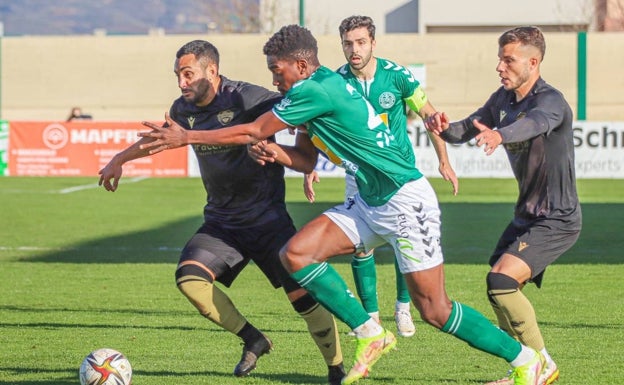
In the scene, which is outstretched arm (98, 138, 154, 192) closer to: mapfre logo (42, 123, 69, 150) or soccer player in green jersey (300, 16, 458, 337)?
soccer player in green jersey (300, 16, 458, 337)

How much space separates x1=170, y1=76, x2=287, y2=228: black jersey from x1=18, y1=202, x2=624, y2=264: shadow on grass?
21.9ft

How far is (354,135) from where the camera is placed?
6.57 m

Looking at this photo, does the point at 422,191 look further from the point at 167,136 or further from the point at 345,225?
the point at 167,136

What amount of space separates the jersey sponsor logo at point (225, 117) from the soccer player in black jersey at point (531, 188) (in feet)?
4.60

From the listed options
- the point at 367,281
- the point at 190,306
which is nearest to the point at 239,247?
the point at 367,281

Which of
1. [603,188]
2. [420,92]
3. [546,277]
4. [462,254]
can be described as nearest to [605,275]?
[546,277]

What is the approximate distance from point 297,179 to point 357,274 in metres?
19.9

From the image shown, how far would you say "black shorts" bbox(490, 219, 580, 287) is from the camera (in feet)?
23.1

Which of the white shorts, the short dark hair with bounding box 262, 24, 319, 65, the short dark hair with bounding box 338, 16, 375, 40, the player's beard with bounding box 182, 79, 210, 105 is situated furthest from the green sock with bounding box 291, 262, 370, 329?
the short dark hair with bounding box 338, 16, 375, 40

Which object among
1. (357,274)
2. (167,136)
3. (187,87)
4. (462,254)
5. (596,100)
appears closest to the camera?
(167,136)

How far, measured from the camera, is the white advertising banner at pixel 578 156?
26281mm

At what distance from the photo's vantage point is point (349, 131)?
6.57 meters

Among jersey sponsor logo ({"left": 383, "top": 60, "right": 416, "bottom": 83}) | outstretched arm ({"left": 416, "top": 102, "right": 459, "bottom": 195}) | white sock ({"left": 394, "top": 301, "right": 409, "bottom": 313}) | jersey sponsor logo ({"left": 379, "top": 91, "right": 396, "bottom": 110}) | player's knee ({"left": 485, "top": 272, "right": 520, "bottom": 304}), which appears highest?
jersey sponsor logo ({"left": 383, "top": 60, "right": 416, "bottom": 83})

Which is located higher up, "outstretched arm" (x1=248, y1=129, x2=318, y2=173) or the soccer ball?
"outstretched arm" (x1=248, y1=129, x2=318, y2=173)
